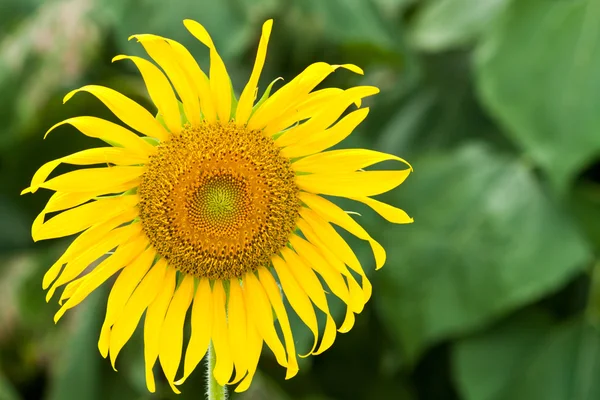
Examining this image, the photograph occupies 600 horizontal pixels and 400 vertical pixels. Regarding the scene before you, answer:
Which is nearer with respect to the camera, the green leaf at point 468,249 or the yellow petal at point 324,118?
the yellow petal at point 324,118

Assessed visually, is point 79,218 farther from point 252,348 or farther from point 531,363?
point 531,363

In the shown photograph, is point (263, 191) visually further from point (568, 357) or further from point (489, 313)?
point (568, 357)

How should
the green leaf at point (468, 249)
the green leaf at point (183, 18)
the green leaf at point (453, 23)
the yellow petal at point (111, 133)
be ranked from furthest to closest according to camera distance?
the green leaf at point (453, 23), the green leaf at point (468, 249), the green leaf at point (183, 18), the yellow petal at point (111, 133)

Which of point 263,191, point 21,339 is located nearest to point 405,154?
point 21,339

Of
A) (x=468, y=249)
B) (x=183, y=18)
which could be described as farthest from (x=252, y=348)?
(x=468, y=249)

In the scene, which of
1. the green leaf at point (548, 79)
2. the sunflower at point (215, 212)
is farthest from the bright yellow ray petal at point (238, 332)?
the green leaf at point (548, 79)

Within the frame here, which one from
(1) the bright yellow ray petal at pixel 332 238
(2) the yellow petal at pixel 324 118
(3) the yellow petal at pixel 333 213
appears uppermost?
(2) the yellow petal at pixel 324 118

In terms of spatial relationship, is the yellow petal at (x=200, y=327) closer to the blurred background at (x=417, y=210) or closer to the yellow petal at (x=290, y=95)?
the yellow petal at (x=290, y=95)
